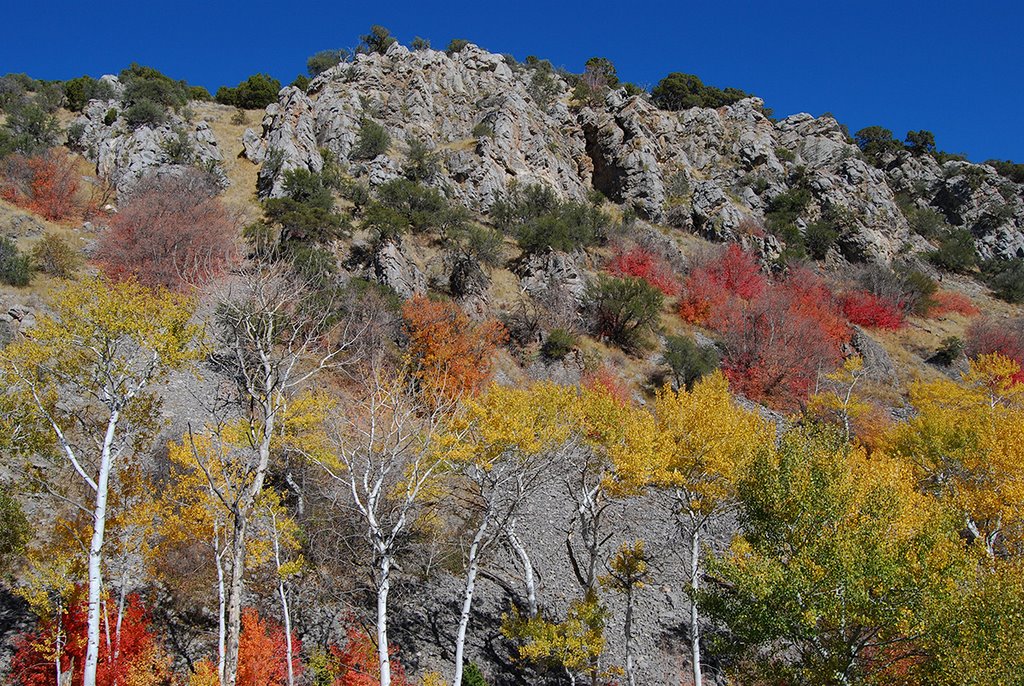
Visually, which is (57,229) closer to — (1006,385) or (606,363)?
(606,363)

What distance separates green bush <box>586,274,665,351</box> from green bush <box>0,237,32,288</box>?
3221 cm

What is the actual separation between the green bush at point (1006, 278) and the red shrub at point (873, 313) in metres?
16.4

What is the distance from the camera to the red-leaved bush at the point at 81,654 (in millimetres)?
13383

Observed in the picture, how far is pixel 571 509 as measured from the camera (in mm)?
24891

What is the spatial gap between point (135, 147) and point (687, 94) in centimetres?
A: 6757

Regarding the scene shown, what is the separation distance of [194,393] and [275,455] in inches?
255

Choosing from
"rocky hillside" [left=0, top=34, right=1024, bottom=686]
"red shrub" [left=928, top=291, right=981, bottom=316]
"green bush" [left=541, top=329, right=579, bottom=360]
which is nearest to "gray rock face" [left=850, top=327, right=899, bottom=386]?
"rocky hillside" [left=0, top=34, right=1024, bottom=686]

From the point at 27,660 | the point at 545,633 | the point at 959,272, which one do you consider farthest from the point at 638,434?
the point at 959,272

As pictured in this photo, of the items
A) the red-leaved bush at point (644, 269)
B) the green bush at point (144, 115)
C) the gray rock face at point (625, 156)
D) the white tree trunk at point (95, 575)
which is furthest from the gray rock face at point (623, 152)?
the white tree trunk at point (95, 575)

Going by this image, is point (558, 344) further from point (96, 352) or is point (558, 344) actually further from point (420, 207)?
point (96, 352)

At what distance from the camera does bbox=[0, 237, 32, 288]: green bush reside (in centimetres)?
2603

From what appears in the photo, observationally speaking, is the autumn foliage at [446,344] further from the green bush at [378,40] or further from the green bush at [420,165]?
the green bush at [378,40]

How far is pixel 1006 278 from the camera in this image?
54781 millimetres

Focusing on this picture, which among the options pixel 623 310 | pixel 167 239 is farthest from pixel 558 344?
pixel 167 239
